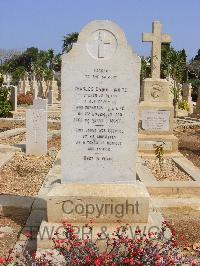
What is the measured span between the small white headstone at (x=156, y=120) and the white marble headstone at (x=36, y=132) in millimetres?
2549

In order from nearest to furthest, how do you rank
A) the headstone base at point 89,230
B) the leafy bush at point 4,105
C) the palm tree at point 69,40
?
1. the headstone base at point 89,230
2. the leafy bush at point 4,105
3. the palm tree at point 69,40

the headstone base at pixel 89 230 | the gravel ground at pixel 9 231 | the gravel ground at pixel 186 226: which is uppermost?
the headstone base at pixel 89 230

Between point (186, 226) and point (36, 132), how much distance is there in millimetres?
5409

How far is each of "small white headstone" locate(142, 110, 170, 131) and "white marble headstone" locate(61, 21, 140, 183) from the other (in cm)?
585

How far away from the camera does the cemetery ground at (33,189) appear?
5.00 m

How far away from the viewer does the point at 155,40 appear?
1134 centimetres

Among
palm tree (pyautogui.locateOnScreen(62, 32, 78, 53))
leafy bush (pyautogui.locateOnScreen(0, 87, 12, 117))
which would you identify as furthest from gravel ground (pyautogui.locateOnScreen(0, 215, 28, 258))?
palm tree (pyautogui.locateOnScreen(62, 32, 78, 53))

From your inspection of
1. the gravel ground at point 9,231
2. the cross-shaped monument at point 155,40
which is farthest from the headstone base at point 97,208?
the cross-shaped monument at point 155,40

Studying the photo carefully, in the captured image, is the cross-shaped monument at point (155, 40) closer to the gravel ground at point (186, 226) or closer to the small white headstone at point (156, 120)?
the small white headstone at point (156, 120)

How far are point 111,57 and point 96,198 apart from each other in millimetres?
1560

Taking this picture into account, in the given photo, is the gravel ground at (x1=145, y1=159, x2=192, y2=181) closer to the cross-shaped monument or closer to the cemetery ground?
the cemetery ground

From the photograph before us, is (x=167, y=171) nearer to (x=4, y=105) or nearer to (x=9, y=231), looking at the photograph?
(x=9, y=231)

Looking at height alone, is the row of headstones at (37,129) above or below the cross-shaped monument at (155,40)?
below

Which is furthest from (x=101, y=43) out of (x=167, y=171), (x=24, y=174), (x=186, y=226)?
(x=167, y=171)
